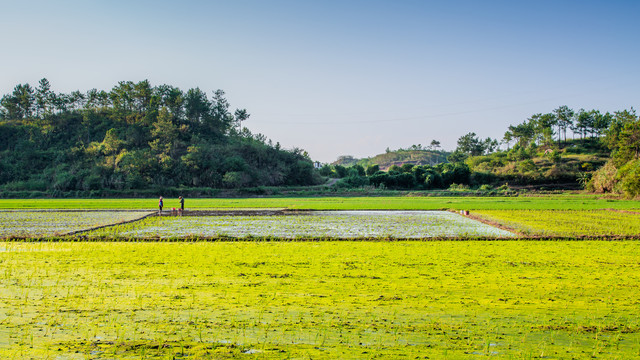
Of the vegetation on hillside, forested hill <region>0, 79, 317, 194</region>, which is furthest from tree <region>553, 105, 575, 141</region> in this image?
forested hill <region>0, 79, 317, 194</region>

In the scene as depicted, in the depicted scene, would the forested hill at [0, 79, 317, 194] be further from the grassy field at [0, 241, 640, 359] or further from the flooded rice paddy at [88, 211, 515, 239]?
the grassy field at [0, 241, 640, 359]

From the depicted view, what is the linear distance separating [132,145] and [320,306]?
71210 mm

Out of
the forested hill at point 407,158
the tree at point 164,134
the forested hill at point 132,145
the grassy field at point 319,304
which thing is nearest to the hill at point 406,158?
the forested hill at point 407,158

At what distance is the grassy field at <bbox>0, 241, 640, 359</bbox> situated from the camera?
4906mm

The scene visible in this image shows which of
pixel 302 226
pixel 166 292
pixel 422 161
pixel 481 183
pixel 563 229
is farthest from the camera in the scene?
pixel 422 161

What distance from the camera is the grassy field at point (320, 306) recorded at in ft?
16.1

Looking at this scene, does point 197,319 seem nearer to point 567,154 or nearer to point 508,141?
point 567,154

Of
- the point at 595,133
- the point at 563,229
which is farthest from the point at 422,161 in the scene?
→ the point at 563,229

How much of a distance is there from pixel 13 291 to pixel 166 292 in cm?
254

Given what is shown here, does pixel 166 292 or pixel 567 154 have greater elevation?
pixel 567 154

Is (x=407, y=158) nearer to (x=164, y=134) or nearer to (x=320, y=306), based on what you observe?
(x=164, y=134)

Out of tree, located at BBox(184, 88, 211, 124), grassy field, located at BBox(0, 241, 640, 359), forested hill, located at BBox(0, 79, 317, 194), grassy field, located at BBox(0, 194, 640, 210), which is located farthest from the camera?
tree, located at BBox(184, 88, 211, 124)

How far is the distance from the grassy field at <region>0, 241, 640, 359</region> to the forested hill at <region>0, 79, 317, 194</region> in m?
51.2

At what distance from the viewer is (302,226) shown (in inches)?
759
